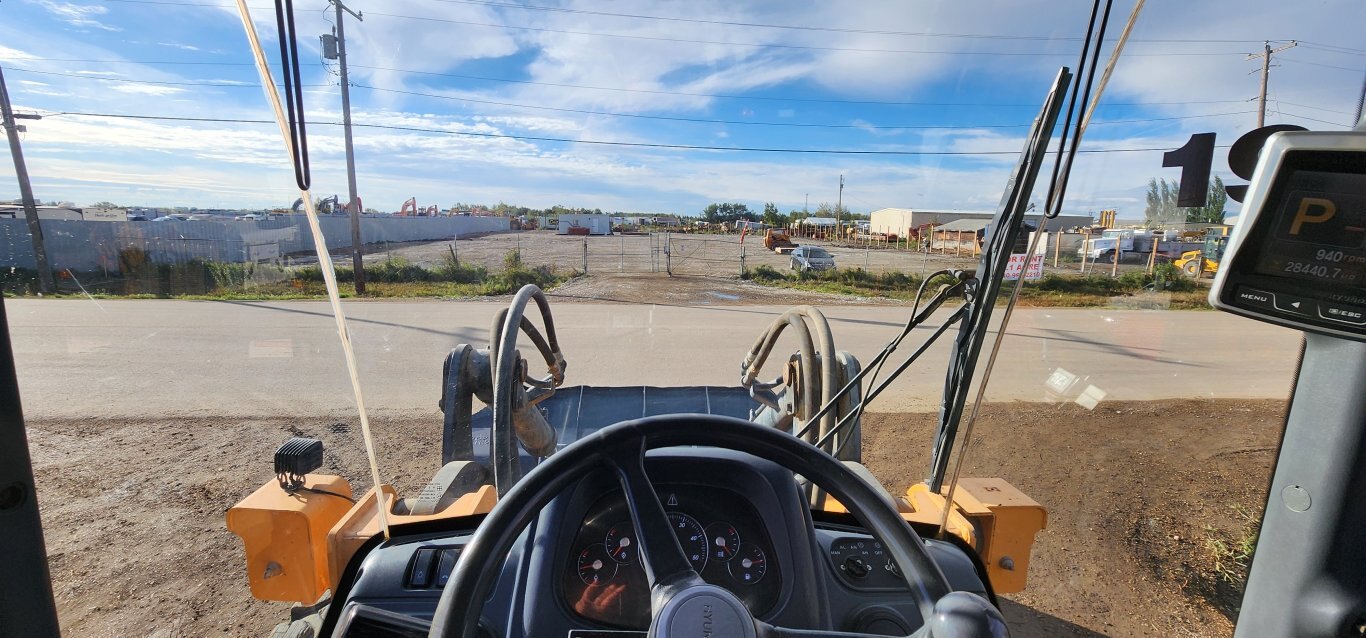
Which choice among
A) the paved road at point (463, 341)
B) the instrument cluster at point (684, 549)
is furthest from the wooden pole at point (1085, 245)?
the paved road at point (463, 341)

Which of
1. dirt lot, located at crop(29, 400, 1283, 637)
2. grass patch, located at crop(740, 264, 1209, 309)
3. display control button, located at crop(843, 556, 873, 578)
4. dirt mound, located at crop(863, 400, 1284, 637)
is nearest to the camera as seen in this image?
display control button, located at crop(843, 556, 873, 578)

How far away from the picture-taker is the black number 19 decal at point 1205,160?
4.48 ft

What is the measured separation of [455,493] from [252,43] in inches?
65.2

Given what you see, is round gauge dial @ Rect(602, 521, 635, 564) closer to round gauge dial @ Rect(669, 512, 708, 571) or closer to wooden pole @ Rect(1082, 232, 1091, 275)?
round gauge dial @ Rect(669, 512, 708, 571)

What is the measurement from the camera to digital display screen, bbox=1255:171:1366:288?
3.46 ft

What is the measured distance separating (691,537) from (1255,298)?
1194mm

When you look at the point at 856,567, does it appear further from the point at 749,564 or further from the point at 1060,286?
the point at 1060,286

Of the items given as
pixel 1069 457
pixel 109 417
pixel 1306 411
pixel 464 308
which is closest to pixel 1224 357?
pixel 1069 457

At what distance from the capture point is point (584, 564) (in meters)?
1.37

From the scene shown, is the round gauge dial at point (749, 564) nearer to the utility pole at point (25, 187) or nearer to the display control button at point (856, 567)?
the display control button at point (856, 567)

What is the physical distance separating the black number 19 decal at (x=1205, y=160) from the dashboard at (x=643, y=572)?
3.91 ft

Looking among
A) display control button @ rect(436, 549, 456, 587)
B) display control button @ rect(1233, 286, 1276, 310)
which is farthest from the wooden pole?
display control button @ rect(436, 549, 456, 587)

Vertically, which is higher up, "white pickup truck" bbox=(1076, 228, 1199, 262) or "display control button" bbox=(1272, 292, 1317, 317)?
"white pickup truck" bbox=(1076, 228, 1199, 262)

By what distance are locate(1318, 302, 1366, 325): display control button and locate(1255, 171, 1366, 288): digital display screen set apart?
0.04 meters
